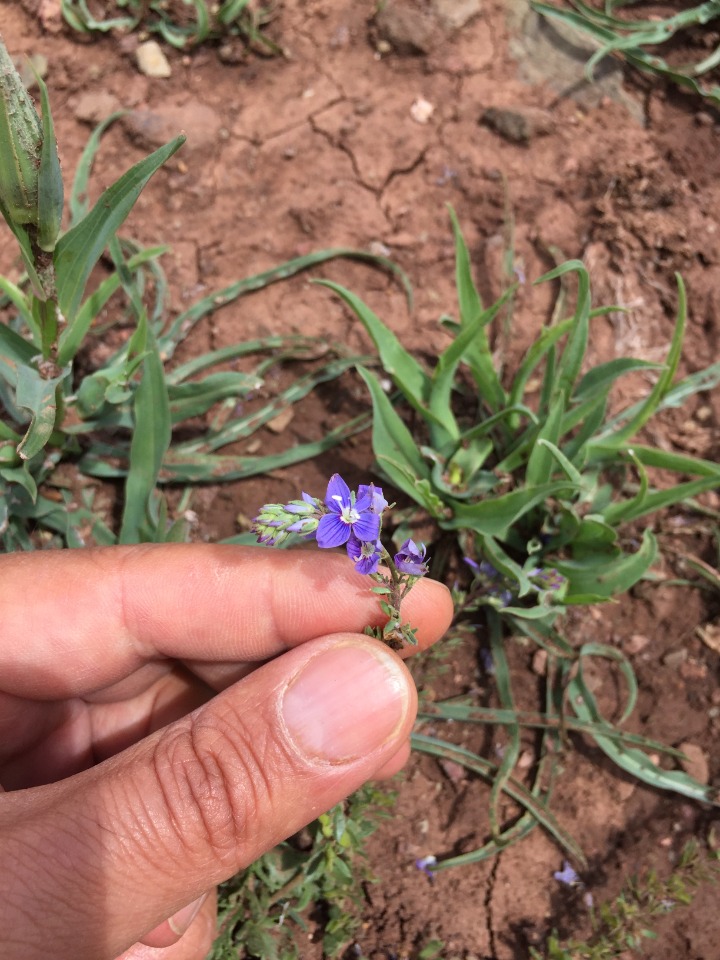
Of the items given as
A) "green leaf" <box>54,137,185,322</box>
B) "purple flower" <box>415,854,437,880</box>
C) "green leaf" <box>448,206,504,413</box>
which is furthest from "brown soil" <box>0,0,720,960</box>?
"green leaf" <box>54,137,185,322</box>

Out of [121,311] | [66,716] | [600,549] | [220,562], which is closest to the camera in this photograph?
[220,562]

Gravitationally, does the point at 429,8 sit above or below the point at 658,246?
above

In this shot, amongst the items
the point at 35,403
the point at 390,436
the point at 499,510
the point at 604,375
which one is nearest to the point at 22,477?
the point at 35,403

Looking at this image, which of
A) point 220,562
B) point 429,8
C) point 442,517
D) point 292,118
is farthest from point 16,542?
point 429,8

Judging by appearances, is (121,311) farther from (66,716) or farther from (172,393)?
(66,716)

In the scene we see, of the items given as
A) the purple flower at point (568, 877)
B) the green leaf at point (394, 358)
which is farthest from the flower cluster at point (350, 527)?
the purple flower at point (568, 877)

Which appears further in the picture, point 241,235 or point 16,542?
point 241,235

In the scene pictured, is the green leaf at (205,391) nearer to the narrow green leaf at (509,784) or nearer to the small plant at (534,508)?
the small plant at (534,508)
